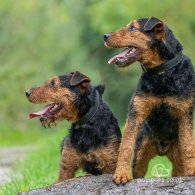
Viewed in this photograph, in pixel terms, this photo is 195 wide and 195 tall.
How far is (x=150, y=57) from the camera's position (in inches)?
286

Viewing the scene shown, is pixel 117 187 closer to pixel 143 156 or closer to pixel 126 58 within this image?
pixel 143 156

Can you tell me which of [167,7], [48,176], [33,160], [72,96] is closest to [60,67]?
[167,7]

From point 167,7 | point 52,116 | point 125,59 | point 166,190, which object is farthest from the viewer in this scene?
point 167,7

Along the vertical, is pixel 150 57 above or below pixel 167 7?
below

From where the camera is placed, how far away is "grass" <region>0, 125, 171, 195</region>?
918 centimetres

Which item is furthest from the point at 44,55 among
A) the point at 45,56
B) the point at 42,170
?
the point at 42,170

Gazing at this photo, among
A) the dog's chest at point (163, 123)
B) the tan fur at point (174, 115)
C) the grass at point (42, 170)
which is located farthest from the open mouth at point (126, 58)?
the grass at point (42, 170)

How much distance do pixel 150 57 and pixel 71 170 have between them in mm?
1625

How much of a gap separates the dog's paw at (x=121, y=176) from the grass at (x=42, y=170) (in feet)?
5.79

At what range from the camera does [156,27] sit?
285 inches

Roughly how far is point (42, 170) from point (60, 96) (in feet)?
14.1

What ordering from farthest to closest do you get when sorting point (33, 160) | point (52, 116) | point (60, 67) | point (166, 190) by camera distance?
1. point (60, 67)
2. point (33, 160)
3. point (52, 116)
4. point (166, 190)

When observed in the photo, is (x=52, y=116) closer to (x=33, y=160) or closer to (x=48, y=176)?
(x=48, y=176)

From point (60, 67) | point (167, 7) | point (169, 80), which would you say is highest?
point (60, 67)
